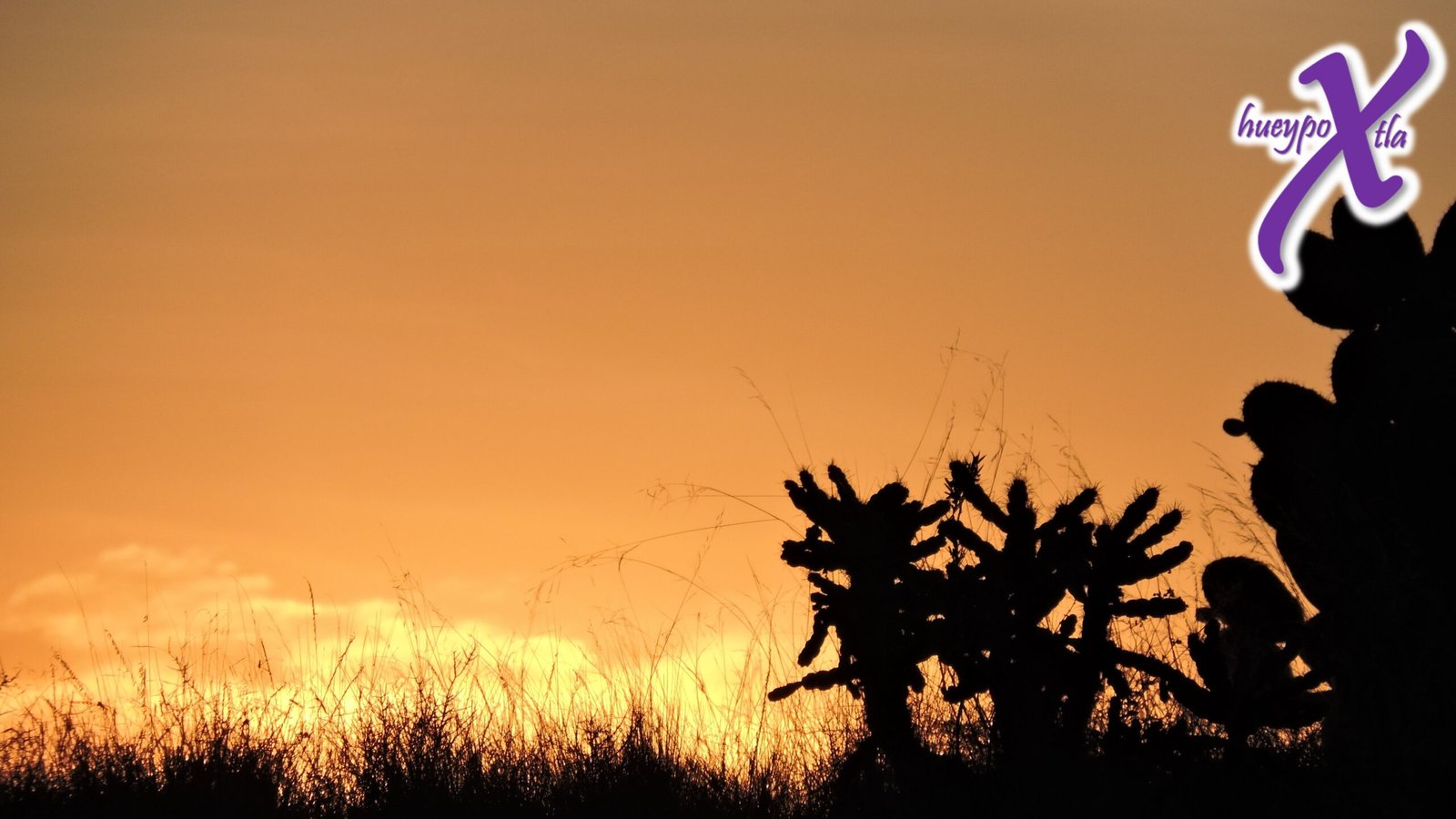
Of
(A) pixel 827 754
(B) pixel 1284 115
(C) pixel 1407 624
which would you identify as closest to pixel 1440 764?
(C) pixel 1407 624

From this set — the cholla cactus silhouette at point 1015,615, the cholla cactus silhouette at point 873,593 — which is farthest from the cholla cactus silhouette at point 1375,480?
the cholla cactus silhouette at point 873,593

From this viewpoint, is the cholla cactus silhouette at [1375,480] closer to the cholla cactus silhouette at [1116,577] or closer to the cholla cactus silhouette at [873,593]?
the cholla cactus silhouette at [1116,577]

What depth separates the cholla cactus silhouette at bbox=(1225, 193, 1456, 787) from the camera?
5.58 meters

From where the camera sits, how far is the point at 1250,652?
254 inches

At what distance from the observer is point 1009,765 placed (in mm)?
5660

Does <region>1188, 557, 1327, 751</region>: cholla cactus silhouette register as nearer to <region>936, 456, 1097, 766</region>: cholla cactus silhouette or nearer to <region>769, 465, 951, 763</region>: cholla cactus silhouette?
<region>936, 456, 1097, 766</region>: cholla cactus silhouette

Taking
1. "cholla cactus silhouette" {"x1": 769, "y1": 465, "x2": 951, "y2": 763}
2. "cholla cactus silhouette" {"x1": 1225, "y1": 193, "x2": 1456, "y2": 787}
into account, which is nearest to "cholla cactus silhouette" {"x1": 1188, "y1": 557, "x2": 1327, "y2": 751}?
"cholla cactus silhouette" {"x1": 1225, "y1": 193, "x2": 1456, "y2": 787}

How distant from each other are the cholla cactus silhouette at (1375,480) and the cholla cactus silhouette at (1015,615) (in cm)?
102

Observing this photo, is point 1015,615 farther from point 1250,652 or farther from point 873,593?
point 1250,652

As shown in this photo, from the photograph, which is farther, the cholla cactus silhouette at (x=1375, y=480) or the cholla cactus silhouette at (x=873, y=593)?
the cholla cactus silhouette at (x=873, y=593)

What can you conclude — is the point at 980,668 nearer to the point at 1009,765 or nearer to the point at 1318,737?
the point at 1009,765

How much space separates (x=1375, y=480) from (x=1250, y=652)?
913 mm

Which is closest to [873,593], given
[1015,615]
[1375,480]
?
[1015,615]

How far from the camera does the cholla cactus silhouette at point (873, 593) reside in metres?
6.05
